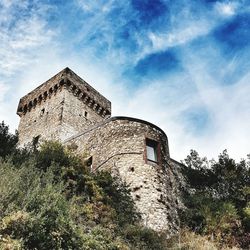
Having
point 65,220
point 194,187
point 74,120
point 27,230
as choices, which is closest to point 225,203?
point 194,187

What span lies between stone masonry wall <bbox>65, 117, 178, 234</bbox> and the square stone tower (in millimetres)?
5671

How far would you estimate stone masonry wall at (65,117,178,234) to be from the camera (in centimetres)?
1202

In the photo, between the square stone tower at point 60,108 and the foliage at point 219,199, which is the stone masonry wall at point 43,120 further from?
the foliage at point 219,199

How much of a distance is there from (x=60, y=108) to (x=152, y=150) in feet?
30.8

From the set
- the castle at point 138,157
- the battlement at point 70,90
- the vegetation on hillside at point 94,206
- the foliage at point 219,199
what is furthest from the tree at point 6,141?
the battlement at point 70,90

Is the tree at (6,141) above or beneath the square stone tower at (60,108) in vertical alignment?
beneath

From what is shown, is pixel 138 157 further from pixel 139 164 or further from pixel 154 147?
pixel 154 147

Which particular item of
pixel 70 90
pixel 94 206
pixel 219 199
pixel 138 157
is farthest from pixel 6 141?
pixel 70 90

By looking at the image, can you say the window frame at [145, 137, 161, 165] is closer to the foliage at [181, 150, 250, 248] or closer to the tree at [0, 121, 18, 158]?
the foliage at [181, 150, 250, 248]

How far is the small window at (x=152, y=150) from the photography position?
44.9ft

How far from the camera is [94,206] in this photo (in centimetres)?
1066

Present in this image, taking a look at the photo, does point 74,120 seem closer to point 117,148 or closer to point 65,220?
point 117,148

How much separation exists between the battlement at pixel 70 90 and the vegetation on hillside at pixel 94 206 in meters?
8.81

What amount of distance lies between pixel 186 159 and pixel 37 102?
1150 cm
